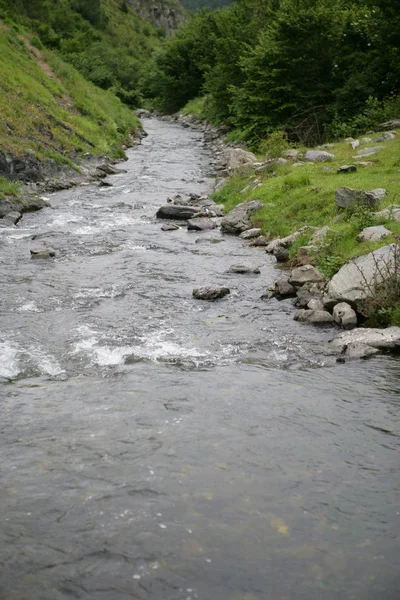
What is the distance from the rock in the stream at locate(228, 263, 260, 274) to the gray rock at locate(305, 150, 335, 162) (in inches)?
448

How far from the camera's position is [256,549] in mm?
6172

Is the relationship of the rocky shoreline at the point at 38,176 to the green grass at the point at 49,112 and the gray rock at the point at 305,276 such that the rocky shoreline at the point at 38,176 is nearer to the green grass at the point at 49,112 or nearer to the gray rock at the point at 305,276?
the green grass at the point at 49,112

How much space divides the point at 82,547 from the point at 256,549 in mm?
1950

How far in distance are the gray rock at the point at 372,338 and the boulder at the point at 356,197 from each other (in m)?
7.07

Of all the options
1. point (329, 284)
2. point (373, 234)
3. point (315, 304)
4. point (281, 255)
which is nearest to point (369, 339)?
point (315, 304)

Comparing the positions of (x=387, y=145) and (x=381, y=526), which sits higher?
(x=387, y=145)

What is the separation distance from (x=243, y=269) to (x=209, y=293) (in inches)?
104

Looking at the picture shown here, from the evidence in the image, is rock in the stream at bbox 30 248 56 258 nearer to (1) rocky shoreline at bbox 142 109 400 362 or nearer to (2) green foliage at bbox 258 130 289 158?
(1) rocky shoreline at bbox 142 109 400 362

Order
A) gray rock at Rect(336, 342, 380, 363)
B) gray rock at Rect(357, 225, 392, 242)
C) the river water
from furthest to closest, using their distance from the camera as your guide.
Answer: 1. gray rock at Rect(357, 225, 392, 242)
2. gray rock at Rect(336, 342, 380, 363)
3. the river water


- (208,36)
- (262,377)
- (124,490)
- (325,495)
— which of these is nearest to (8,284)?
(262,377)

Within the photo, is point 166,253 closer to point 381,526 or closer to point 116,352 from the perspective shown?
point 116,352

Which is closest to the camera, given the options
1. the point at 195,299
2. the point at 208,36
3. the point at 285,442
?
the point at 285,442

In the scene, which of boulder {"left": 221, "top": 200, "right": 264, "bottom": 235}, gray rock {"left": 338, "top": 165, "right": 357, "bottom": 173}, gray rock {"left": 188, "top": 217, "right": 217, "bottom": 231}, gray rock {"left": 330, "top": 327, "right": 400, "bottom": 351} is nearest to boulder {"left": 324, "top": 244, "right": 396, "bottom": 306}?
gray rock {"left": 330, "top": 327, "right": 400, "bottom": 351}

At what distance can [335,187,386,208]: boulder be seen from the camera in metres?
17.8
